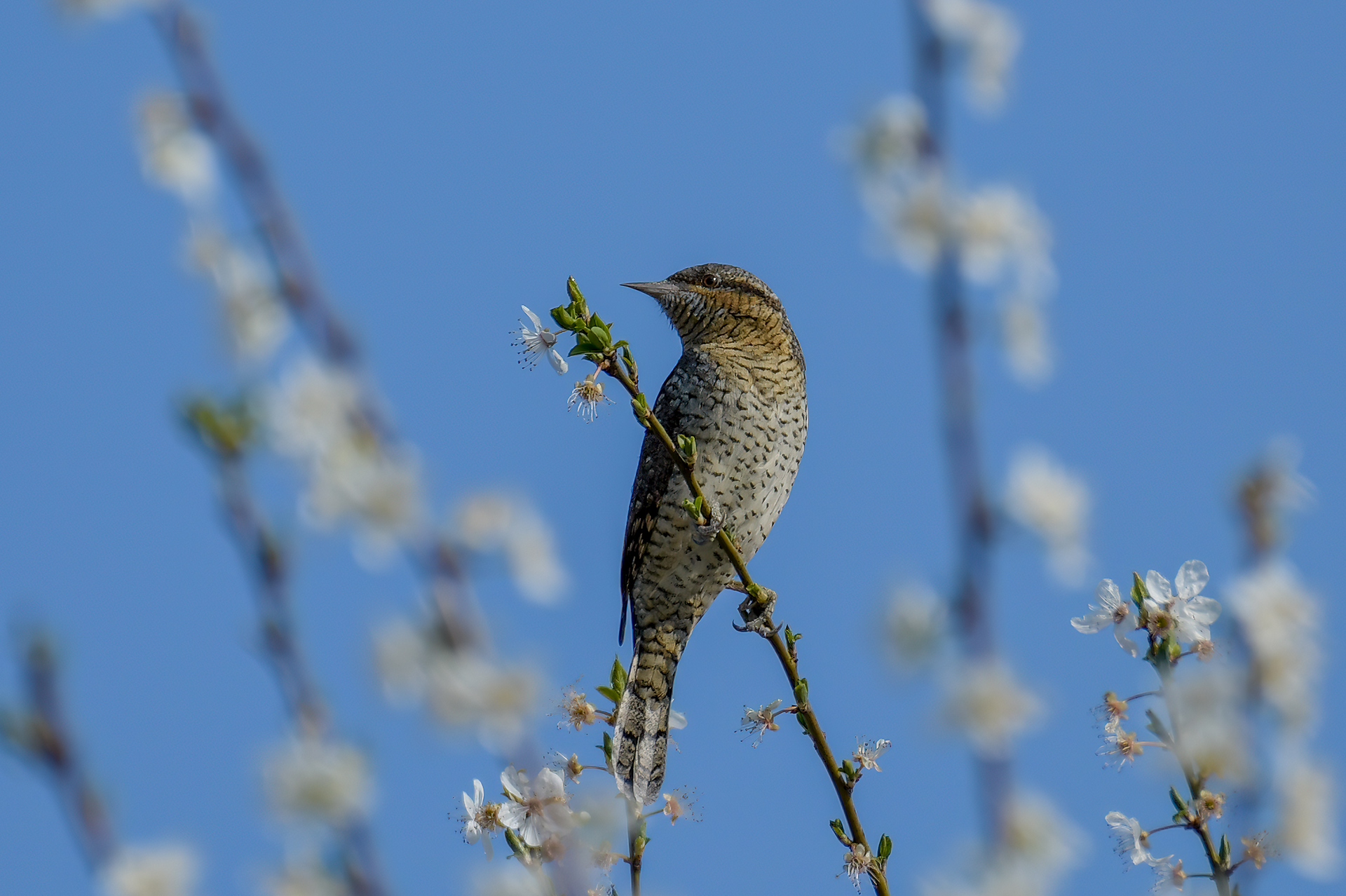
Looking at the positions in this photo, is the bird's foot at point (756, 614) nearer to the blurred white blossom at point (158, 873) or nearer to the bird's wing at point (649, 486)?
the bird's wing at point (649, 486)

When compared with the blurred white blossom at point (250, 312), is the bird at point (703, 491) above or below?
above

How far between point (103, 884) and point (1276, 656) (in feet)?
A: 5.05

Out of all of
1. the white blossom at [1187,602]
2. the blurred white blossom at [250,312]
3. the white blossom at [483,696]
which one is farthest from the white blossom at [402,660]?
the white blossom at [1187,602]

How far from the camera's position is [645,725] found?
19.0ft

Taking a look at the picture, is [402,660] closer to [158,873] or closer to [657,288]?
[158,873]

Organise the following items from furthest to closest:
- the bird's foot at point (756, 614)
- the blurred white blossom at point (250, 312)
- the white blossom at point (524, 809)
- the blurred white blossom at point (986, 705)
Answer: the bird's foot at point (756, 614), the white blossom at point (524, 809), the blurred white blossom at point (250, 312), the blurred white blossom at point (986, 705)

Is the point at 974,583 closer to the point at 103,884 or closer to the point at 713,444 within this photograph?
the point at 103,884

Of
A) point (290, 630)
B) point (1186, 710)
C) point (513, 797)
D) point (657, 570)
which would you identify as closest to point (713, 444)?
point (657, 570)

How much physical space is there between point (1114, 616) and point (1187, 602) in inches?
6.2

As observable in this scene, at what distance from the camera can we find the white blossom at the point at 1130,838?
3012mm

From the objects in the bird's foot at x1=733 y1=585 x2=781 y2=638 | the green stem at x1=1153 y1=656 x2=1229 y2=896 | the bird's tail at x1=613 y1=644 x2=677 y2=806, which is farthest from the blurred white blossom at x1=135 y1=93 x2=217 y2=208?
the bird's tail at x1=613 y1=644 x2=677 y2=806

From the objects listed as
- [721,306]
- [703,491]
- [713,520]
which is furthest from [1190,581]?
[721,306]

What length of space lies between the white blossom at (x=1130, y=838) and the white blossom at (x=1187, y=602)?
0.52 metres

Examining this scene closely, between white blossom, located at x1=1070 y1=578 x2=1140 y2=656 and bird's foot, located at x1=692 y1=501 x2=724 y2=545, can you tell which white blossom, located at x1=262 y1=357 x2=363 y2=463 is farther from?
bird's foot, located at x1=692 y1=501 x2=724 y2=545
